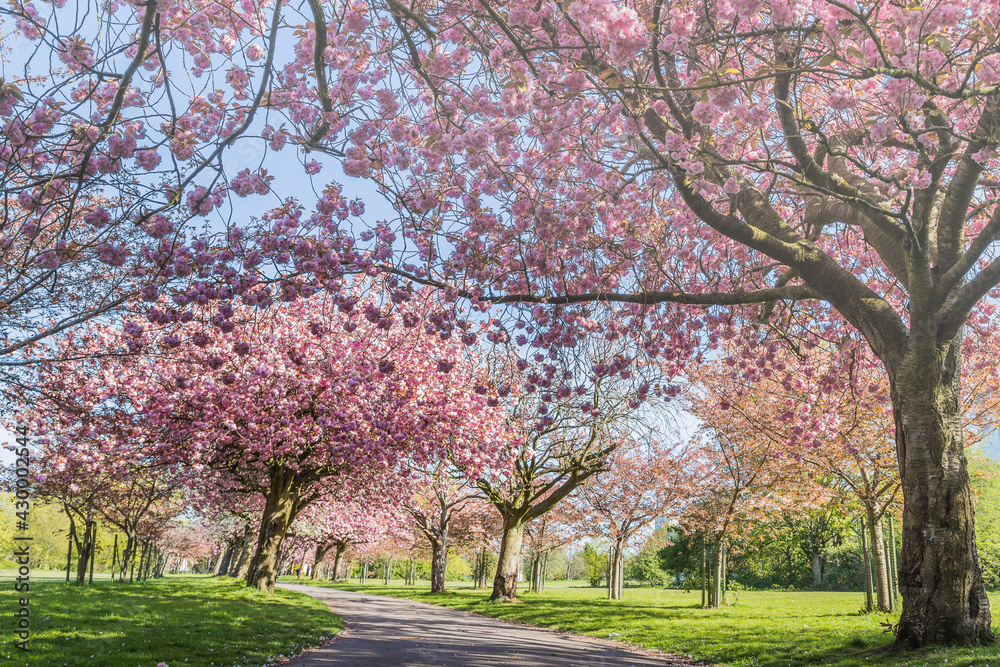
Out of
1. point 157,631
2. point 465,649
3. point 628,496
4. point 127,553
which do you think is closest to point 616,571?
point 628,496

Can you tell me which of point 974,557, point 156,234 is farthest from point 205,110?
point 974,557

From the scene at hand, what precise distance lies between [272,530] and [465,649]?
10.0m

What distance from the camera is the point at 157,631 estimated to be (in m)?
8.94

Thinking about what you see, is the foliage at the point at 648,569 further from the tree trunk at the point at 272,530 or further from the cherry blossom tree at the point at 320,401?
the cherry blossom tree at the point at 320,401

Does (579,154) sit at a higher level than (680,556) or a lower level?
higher

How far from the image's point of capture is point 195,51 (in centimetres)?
667

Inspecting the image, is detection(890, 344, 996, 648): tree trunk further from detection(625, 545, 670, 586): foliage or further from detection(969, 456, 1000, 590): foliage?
detection(625, 545, 670, 586): foliage

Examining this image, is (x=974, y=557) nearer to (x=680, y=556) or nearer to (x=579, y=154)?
(x=579, y=154)

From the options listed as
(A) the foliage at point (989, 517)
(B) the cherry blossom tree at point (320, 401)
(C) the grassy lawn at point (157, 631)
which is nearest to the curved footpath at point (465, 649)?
(C) the grassy lawn at point (157, 631)

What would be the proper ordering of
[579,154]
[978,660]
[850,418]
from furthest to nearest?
[850,418], [579,154], [978,660]

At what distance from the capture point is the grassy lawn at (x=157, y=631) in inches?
275

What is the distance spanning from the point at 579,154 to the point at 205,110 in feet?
15.0

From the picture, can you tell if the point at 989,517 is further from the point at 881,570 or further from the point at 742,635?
the point at 742,635

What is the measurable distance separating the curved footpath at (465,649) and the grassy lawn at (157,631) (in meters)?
0.70
